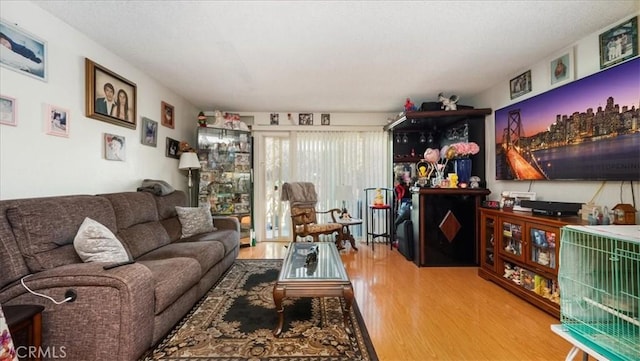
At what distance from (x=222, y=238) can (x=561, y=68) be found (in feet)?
12.7

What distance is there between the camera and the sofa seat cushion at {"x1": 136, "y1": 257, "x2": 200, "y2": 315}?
1.72m

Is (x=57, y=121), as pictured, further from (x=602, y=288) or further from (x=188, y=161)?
(x=602, y=288)

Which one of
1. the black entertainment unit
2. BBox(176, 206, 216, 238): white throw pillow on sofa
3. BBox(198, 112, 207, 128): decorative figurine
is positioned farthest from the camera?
BBox(198, 112, 207, 128): decorative figurine

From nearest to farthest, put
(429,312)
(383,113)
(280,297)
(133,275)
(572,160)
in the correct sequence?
(133,275)
(280,297)
(429,312)
(572,160)
(383,113)

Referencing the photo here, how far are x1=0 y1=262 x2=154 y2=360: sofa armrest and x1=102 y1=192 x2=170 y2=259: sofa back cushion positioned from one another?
80 cm

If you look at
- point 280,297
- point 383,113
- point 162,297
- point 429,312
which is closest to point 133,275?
point 162,297

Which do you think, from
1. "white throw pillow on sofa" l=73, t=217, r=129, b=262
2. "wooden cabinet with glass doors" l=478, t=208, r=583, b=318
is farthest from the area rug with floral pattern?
"wooden cabinet with glass doors" l=478, t=208, r=583, b=318

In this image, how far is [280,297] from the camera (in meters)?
1.86

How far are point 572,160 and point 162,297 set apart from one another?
11.4 feet

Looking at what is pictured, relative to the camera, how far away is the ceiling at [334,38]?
6.32ft

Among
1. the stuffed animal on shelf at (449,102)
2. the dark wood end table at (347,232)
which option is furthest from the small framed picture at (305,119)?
the stuffed animal on shelf at (449,102)

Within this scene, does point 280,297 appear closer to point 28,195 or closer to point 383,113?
point 28,195

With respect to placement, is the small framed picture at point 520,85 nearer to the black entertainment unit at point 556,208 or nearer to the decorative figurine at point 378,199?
the black entertainment unit at point 556,208

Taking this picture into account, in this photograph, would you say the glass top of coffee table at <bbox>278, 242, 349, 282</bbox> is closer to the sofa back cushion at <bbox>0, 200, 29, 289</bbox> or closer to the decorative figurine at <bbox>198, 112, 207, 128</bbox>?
the sofa back cushion at <bbox>0, 200, 29, 289</bbox>
